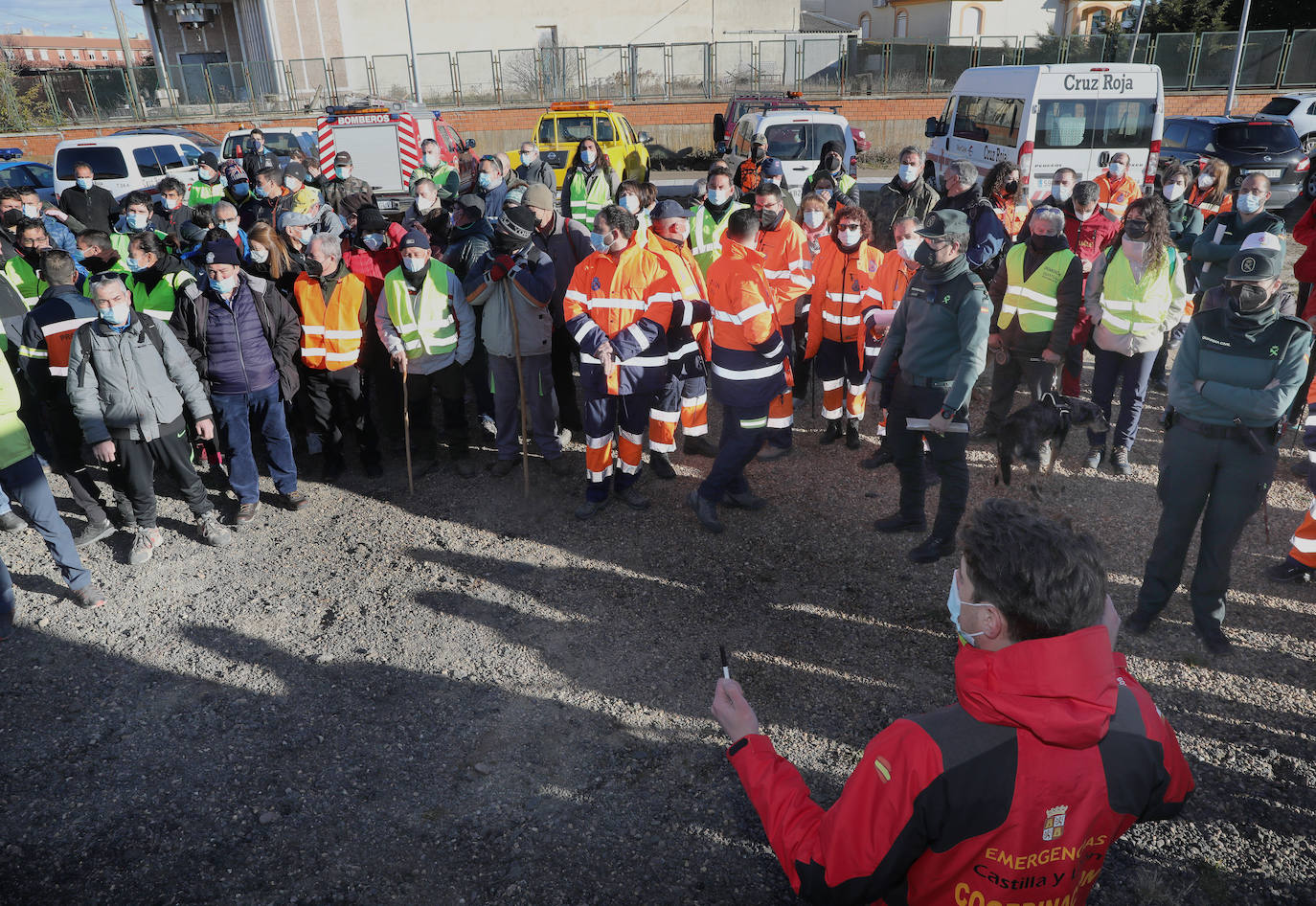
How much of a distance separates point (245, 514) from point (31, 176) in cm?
1337

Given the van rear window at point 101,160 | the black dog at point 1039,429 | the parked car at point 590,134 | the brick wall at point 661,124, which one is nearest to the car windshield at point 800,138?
the parked car at point 590,134

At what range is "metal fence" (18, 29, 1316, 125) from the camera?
29.1m

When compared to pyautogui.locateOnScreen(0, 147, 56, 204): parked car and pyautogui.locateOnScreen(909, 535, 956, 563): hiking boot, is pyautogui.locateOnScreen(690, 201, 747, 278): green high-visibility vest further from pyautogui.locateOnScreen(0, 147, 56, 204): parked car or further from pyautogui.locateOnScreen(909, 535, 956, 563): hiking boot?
pyautogui.locateOnScreen(0, 147, 56, 204): parked car

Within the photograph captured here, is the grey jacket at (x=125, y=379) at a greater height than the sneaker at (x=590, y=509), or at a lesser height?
greater

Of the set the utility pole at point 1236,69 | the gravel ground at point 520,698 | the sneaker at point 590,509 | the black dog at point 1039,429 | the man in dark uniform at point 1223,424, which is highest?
the utility pole at point 1236,69

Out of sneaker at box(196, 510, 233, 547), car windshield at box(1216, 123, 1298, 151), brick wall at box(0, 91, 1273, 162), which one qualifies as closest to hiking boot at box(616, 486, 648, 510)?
sneaker at box(196, 510, 233, 547)

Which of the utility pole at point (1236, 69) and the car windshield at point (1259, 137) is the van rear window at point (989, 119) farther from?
the utility pole at point (1236, 69)

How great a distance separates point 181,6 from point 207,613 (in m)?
36.7

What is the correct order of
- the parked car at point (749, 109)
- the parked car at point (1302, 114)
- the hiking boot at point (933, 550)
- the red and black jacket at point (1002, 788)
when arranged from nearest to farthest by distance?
the red and black jacket at point (1002, 788) → the hiking boot at point (933, 550) → the parked car at point (749, 109) → the parked car at point (1302, 114)

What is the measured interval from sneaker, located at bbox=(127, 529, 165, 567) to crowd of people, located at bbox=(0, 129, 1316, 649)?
16 millimetres

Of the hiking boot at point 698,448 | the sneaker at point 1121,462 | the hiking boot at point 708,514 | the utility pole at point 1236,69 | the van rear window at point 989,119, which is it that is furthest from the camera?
the utility pole at point 1236,69

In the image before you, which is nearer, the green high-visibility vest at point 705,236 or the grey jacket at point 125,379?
the grey jacket at point 125,379

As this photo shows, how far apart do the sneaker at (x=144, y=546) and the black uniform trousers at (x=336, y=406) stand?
1400 mm

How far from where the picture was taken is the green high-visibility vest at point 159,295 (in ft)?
20.1
